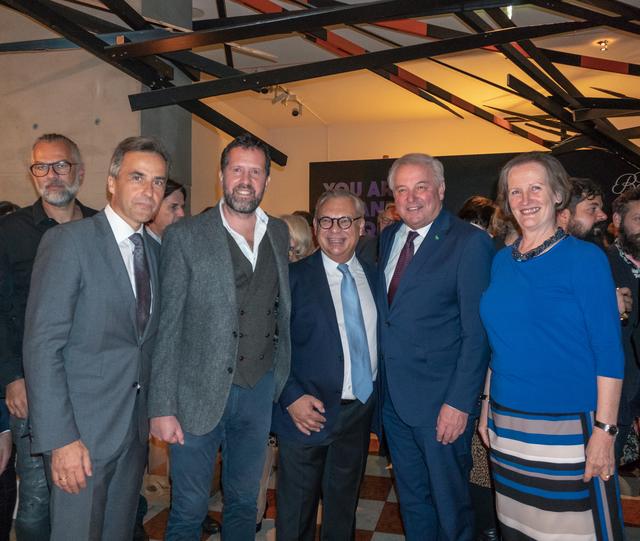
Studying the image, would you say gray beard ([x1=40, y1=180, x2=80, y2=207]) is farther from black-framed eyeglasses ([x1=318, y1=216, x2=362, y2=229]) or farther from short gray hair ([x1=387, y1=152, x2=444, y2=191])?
short gray hair ([x1=387, y1=152, x2=444, y2=191])

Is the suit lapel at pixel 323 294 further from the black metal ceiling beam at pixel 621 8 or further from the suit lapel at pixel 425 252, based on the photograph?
the black metal ceiling beam at pixel 621 8

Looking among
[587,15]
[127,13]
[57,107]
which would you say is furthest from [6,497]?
[587,15]

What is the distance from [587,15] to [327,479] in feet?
11.9

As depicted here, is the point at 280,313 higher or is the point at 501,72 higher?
the point at 501,72

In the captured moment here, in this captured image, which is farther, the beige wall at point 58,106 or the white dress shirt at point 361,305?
the beige wall at point 58,106

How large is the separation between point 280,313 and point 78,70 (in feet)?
11.5

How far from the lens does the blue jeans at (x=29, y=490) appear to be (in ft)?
7.47

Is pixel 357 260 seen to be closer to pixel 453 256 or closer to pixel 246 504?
pixel 453 256

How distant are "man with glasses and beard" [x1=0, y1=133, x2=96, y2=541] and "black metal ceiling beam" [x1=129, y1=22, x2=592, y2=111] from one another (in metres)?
1.08

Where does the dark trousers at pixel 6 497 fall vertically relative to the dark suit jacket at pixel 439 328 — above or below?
below

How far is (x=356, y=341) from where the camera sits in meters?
2.46

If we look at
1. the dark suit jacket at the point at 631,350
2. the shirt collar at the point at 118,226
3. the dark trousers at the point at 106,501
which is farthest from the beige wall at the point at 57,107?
the dark suit jacket at the point at 631,350

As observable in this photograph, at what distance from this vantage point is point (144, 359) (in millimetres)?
1996

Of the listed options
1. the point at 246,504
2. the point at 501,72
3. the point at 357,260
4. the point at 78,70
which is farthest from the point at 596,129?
the point at 246,504
